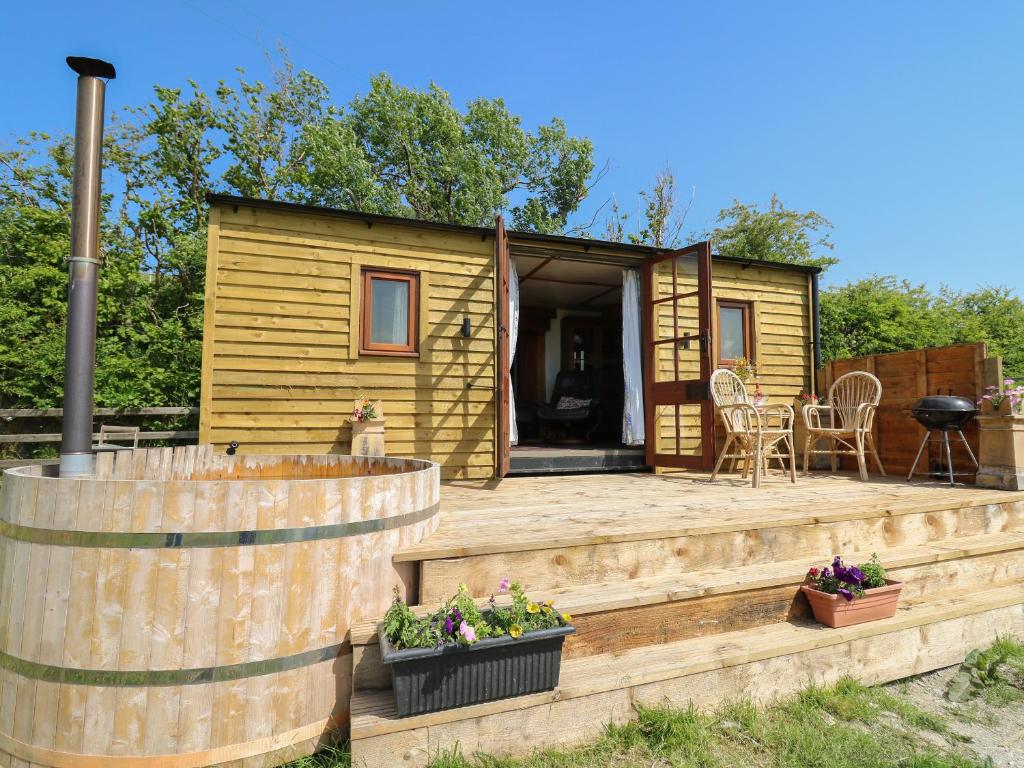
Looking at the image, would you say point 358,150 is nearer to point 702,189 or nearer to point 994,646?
point 702,189

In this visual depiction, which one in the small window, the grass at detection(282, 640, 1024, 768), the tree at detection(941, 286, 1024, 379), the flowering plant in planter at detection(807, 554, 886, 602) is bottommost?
the grass at detection(282, 640, 1024, 768)

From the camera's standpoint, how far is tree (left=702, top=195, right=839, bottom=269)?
17062 millimetres

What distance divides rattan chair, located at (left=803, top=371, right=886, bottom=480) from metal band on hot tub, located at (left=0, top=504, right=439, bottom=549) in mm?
4460

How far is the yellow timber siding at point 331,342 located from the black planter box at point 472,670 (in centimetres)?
345

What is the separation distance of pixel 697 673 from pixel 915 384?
14.1ft

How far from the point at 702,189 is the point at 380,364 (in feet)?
47.4

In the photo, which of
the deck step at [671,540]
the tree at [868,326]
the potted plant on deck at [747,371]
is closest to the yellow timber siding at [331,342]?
the deck step at [671,540]

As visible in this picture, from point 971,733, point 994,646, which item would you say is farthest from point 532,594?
point 994,646

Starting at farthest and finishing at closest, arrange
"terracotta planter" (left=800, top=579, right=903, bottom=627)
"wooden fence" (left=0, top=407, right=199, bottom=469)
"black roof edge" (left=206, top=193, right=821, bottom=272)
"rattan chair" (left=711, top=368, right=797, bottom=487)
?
"wooden fence" (left=0, top=407, right=199, bottom=469), "black roof edge" (left=206, top=193, right=821, bottom=272), "rattan chair" (left=711, top=368, right=797, bottom=487), "terracotta planter" (left=800, top=579, right=903, bottom=627)

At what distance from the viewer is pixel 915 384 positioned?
4816mm

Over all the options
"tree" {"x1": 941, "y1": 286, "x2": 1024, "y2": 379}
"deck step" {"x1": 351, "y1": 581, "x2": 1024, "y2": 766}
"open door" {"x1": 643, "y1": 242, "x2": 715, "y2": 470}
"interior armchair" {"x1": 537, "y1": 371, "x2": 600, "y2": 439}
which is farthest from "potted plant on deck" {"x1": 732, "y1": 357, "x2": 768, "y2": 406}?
"tree" {"x1": 941, "y1": 286, "x2": 1024, "y2": 379}

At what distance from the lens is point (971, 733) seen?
2.04 metres

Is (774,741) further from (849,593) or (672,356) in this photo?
(672,356)

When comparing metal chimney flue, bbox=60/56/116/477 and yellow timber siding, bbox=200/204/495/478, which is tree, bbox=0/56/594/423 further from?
metal chimney flue, bbox=60/56/116/477
